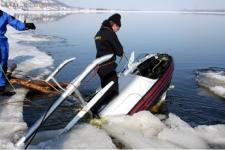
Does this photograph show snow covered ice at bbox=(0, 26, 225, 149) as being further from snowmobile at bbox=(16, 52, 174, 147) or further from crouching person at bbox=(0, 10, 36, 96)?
crouching person at bbox=(0, 10, 36, 96)

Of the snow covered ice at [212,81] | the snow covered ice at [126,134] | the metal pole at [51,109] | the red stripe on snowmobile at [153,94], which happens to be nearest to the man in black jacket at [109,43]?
the red stripe on snowmobile at [153,94]

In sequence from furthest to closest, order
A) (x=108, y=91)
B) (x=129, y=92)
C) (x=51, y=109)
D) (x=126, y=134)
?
1. (x=129, y=92)
2. (x=108, y=91)
3. (x=126, y=134)
4. (x=51, y=109)

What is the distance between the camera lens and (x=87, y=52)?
19547 millimetres

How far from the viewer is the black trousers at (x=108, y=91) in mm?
6742

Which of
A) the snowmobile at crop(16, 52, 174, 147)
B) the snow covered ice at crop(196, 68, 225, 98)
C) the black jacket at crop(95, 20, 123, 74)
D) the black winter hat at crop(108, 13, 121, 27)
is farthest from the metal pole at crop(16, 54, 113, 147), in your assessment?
the snow covered ice at crop(196, 68, 225, 98)

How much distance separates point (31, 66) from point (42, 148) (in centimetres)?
752

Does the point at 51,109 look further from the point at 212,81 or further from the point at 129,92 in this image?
the point at 212,81

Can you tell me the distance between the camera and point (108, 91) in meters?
A: 6.88

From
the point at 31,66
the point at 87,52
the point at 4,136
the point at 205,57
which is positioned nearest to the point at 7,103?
the point at 4,136

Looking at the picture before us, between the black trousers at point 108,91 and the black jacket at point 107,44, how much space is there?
0.11m

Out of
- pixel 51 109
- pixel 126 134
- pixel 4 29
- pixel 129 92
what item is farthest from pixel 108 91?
pixel 4 29

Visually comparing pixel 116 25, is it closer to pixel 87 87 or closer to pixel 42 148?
pixel 42 148

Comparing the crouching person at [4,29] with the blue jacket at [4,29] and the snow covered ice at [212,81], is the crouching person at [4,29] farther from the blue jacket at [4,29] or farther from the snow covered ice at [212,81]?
the snow covered ice at [212,81]

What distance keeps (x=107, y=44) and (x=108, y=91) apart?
2.98 ft
